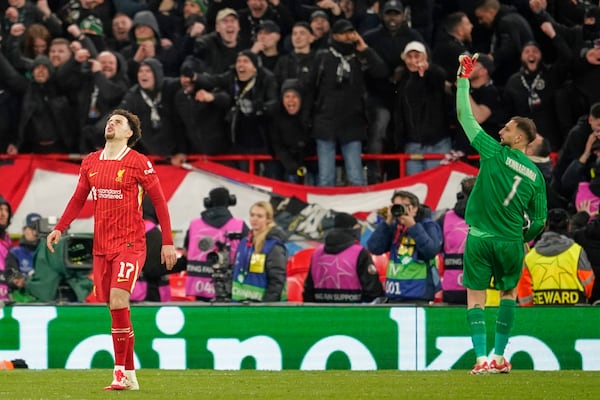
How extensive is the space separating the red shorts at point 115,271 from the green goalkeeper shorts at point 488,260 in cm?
280

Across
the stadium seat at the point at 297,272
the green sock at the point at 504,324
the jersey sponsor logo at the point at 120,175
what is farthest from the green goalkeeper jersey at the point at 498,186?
the stadium seat at the point at 297,272

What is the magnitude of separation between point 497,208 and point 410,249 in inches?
115

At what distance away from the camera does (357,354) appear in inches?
577

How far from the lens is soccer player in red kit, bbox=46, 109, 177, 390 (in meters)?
10.9

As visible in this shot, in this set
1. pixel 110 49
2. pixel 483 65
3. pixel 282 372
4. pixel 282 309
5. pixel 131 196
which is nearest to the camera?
pixel 131 196

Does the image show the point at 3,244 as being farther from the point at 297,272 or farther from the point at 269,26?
the point at 269,26

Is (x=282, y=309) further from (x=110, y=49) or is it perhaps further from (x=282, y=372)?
(x=110, y=49)

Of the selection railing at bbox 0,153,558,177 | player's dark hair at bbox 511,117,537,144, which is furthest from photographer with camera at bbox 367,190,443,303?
railing at bbox 0,153,558,177

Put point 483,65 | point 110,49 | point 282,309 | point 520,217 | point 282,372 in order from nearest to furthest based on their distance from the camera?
point 520,217, point 282,372, point 282,309, point 483,65, point 110,49

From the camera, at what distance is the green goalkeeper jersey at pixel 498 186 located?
39.4 ft

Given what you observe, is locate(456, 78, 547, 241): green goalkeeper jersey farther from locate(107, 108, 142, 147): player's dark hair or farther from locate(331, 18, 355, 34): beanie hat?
locate(331, 18, 355, 34): beanie hat

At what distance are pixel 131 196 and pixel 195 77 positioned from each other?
7.85m

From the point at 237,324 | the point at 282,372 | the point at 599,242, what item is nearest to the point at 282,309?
the point at 237,324

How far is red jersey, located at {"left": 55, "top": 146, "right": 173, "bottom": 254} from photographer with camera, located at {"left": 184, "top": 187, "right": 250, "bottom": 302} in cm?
444
